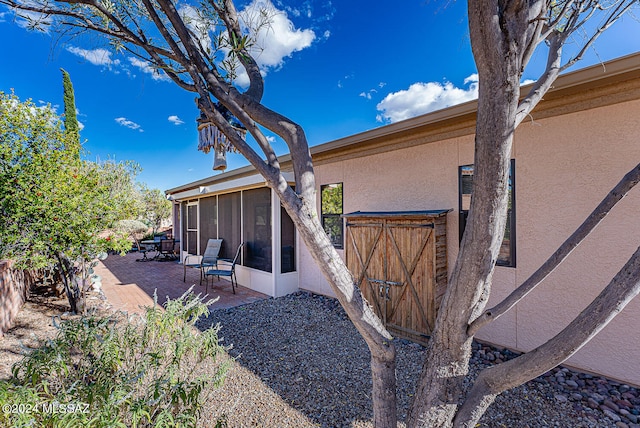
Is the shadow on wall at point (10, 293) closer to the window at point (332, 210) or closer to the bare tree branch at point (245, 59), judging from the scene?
the bare tree branch at point (245, 59)

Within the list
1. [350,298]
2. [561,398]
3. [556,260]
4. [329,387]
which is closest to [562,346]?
[556,260]

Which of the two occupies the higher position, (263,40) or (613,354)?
(263,40)

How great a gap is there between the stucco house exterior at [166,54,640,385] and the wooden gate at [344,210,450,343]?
19 centimetres

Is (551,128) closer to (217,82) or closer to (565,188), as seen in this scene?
(565,188)

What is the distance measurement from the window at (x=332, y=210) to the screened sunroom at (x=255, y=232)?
0.89 metres

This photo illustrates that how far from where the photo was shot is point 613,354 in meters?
3.22

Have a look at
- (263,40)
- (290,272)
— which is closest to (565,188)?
(263,40)

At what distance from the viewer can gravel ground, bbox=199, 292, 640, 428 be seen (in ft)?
8.56

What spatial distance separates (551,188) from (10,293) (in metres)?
7.93

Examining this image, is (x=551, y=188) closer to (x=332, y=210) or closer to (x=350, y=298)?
(x=350, y=298)

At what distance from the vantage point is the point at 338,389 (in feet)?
10.1

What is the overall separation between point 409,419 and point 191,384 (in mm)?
1516

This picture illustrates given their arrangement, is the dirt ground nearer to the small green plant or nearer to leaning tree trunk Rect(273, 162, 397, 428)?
the small green plant

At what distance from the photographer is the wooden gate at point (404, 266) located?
4.16 metres
